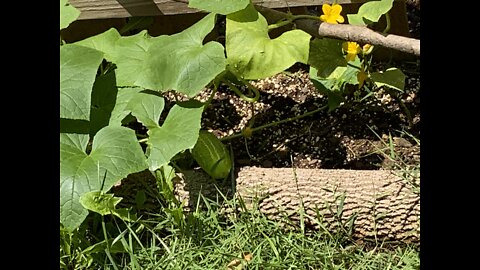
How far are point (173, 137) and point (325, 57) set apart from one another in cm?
62

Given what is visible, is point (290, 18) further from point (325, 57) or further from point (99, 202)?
point (99, 202)

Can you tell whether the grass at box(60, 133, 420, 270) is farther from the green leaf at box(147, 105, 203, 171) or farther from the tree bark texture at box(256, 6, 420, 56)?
the tree bark texture at box(256, 6, 420, 56)

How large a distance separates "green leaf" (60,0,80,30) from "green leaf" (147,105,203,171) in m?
0.47

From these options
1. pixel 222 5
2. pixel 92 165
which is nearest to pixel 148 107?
pixel 92 165

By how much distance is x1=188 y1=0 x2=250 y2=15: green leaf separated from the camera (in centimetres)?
232

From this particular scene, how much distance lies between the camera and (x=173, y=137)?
2.26 meters

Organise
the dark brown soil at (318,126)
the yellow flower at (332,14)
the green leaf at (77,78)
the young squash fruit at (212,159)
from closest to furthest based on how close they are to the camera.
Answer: the green leaf at (77,78), the young squash fruit at (212,159), the yellow flower at (332,14), the dark brown soil at (318,126)

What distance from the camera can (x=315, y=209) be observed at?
230 cm

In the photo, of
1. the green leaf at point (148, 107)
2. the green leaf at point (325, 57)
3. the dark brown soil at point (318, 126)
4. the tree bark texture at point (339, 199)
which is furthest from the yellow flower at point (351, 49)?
the green leaf at point (148, 107)

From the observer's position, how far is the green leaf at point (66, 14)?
2470mm

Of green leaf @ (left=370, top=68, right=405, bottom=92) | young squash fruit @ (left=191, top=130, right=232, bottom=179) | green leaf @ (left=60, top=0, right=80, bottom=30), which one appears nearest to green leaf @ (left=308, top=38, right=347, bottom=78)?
green leaf @ (left=370, top=68, right=405, bottom=92)

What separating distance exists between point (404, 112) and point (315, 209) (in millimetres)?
675

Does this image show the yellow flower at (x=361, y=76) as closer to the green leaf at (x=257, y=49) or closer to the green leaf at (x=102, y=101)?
the green leaf at (x=257, y=49)
